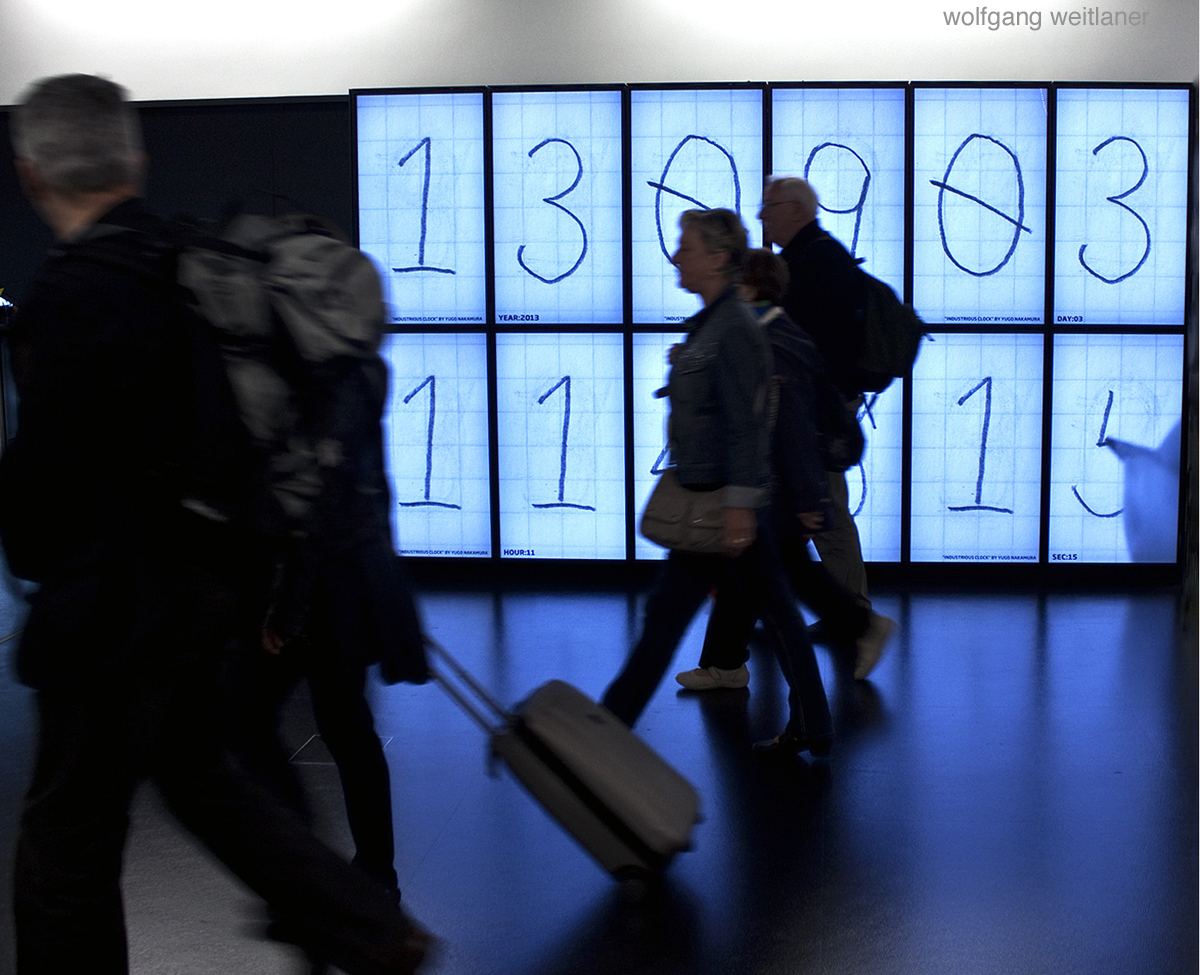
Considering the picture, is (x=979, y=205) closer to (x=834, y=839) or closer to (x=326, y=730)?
(x=834, y=839)

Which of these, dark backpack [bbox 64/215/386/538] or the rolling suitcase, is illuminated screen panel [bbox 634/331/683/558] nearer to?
the rolling suitcase

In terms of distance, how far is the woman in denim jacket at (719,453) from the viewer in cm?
324

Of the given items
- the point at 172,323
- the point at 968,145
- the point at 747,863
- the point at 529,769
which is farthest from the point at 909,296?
the point at 172,323

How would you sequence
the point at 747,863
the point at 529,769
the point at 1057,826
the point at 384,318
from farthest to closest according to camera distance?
the point at 1057,826, the point at 747,863, the point at 529,769, the point at 384,318

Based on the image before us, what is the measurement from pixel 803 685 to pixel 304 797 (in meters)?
1.55

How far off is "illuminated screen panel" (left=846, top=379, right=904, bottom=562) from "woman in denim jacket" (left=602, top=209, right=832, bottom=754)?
107 inches

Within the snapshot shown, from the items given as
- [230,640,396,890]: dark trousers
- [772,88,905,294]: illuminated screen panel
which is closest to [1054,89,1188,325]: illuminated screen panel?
[772,88,905,294]: illuminated screen panel

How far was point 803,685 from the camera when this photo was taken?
144 inches

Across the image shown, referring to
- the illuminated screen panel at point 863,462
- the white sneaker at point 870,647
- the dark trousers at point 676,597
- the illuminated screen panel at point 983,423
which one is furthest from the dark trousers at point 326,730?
the illuminated screen panel at point 983,423

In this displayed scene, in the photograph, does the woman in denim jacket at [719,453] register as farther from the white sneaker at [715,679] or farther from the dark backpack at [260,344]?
the dark backpack at [260,344]

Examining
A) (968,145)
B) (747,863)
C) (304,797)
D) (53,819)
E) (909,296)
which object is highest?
(968,145)

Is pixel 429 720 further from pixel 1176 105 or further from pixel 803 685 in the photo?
pixel 1176 105

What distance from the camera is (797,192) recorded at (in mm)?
4730

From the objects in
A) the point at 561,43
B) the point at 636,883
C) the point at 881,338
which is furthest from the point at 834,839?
the point at 561,43
